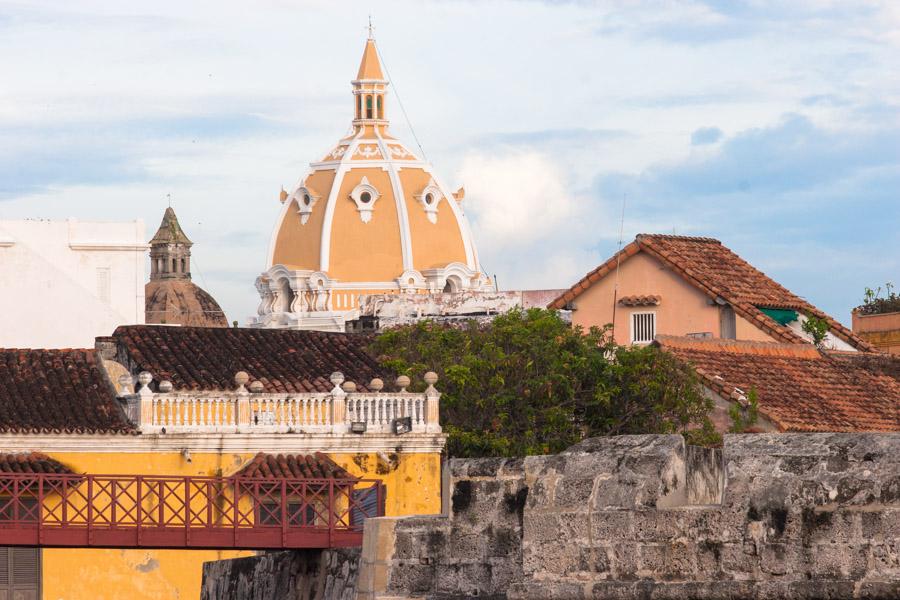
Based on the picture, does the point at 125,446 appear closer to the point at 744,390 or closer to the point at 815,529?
the point at 744,390

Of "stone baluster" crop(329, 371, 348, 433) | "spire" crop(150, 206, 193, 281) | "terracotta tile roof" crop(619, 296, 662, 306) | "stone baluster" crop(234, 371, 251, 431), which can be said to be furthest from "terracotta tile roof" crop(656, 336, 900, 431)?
"spire" crop(150, 206, 193, 281)

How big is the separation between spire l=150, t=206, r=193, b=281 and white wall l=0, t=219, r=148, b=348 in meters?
93.5

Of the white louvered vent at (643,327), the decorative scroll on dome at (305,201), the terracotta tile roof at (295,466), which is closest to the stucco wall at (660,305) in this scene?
the white louvered vent at (643,327)

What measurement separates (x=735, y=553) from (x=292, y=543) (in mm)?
12125

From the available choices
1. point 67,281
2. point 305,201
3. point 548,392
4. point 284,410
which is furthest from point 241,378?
point 305,201

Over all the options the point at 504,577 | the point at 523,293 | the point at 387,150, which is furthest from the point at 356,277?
the point at 504,577

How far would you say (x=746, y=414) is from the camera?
3241 cm

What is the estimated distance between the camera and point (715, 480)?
28.4ft

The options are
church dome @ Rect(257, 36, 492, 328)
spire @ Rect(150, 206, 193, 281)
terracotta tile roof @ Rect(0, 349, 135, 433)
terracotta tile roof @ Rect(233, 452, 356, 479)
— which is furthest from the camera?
spire @ Rect(150, 206, 193, 281)

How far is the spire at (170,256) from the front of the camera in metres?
144

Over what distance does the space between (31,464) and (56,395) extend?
2.49 meters

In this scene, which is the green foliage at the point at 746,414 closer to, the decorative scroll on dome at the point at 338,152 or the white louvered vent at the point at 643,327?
the white louvered vent at the point at 643,327

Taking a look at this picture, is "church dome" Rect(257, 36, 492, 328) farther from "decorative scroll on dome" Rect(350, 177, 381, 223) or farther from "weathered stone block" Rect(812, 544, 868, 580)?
"weathered stone block" Rect(812, 544, 868, 580)

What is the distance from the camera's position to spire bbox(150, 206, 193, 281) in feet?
474
